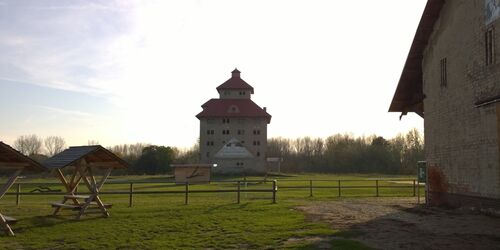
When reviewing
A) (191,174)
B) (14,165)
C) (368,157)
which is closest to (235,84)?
(368,157)

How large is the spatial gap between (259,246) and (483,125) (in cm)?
914

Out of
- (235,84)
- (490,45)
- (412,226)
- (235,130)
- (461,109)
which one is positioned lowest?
(412,226)

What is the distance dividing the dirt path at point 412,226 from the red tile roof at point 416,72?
236 inches

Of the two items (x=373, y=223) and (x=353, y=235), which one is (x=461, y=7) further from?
(x=353, y=235)

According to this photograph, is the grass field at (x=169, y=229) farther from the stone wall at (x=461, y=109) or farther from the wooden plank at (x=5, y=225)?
the stone wall at (x=461, y=109)

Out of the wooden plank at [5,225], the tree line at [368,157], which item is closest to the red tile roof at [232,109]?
the tree line at [368,157]

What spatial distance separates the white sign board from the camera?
15.2 m

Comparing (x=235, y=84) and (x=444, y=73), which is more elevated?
(x=235, y=84)

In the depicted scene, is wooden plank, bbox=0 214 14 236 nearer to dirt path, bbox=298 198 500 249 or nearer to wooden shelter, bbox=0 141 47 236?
wooden shelter, bbox=0 141 47 236

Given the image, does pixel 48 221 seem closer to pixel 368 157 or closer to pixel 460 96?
pixel 460 96

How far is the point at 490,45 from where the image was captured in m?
15.9

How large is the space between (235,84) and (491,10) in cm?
6243

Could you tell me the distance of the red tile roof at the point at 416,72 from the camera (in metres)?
20.3

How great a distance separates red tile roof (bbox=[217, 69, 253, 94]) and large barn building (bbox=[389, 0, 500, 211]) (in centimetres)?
5401
